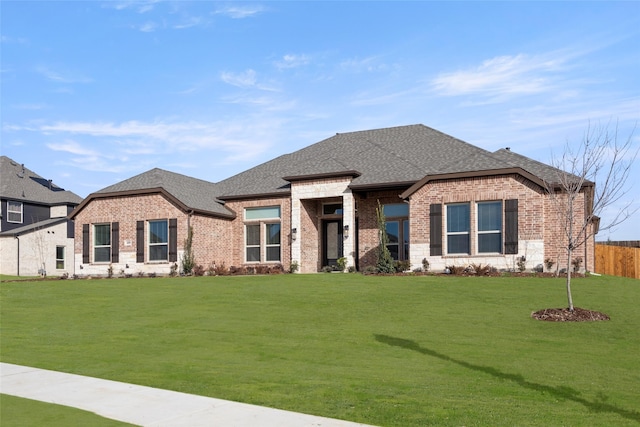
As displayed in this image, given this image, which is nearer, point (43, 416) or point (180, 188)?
point (43, 416)

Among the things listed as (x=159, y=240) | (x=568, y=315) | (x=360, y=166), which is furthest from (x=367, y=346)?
(x=159, y=240)

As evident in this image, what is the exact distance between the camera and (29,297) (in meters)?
21.4

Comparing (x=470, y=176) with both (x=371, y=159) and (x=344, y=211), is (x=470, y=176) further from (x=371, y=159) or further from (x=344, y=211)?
(x=371, y=159)

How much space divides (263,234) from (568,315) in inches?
737

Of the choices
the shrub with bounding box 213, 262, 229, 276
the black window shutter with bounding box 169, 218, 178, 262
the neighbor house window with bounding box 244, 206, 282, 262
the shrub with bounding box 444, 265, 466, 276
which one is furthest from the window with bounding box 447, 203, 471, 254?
the black window shutter with bounding box 169, 218, 178, 262

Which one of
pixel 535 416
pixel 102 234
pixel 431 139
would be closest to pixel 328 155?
pixel 431 139

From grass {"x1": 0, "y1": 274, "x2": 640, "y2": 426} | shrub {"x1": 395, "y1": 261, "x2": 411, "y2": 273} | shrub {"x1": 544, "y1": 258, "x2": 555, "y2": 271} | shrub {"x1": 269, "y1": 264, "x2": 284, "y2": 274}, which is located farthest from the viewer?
shrub {"x1": 269, "y1": 264, "x2": 284, "y2": 274}

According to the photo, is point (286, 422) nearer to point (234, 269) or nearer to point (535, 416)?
point (535, 416)

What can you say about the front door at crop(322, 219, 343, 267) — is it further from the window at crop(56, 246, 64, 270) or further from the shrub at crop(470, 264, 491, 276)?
the window at crop(56, 246, 64, 270)

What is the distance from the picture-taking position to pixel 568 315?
15.1 meters

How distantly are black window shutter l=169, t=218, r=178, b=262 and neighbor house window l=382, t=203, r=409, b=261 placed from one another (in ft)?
33.6

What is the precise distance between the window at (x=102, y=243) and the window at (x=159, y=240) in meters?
2.73

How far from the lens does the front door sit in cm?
3014

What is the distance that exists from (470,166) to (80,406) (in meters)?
20.3
